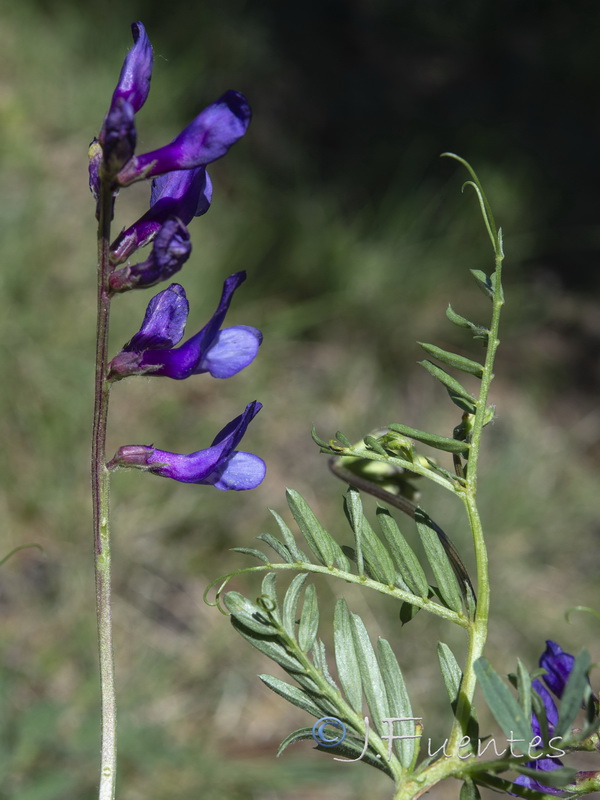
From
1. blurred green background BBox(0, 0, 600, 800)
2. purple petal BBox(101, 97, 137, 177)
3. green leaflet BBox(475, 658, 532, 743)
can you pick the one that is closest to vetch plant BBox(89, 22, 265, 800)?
purple petal BBox(101, 97, 137, 177)

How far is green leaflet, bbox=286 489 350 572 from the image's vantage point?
718 millimetres

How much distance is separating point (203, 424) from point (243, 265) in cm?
91

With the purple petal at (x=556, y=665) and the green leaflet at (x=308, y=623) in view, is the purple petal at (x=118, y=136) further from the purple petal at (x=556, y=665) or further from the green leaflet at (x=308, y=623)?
the purple petal at (x=556, y=665)

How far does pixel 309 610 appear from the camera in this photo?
695mm

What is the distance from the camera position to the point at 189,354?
26.3 inches

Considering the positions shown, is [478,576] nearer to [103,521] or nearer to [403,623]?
[403,623]

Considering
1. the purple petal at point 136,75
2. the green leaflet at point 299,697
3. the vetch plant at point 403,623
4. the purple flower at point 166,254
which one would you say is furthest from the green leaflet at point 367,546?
the purple petal at point 136,75

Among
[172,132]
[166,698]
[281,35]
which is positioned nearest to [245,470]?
[166,698]

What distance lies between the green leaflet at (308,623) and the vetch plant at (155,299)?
0.36 ft

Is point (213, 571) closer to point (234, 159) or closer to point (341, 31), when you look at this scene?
point (234, 159)

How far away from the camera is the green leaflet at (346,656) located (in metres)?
0.72

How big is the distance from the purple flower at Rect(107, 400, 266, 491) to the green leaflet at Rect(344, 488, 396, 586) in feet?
0.26

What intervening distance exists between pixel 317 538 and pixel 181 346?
0.65 feet

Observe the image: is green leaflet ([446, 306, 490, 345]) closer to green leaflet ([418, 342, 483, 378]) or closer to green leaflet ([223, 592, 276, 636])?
green leaflet ([418, 342, 483, 378])
